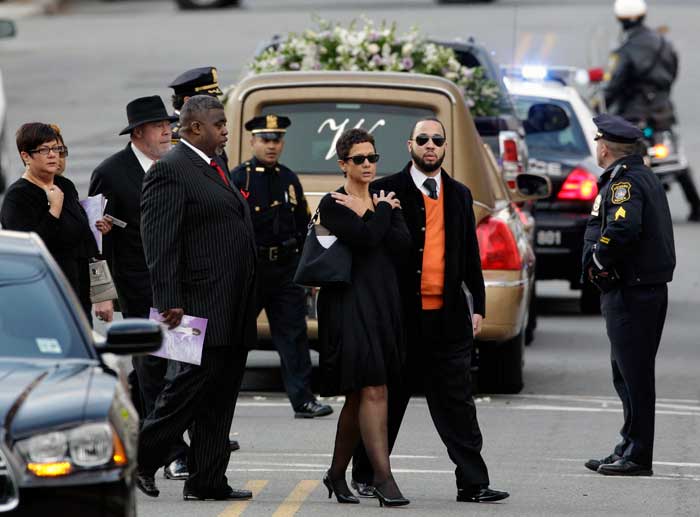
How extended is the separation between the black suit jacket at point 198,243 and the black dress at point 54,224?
0.67m

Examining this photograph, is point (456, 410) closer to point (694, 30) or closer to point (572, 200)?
point (572, 200)

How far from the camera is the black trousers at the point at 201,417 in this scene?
884 centimetres

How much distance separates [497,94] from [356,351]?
21.6 ft

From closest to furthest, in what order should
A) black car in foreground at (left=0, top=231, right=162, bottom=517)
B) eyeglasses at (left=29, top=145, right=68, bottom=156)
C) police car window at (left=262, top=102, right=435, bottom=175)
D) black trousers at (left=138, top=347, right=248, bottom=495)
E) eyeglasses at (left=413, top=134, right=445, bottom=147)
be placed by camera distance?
1. black car in foreground at (left=0, top=231, right=162, bottom=517)
2. black trousers at (left=138, top=347, right=248, bottom=495)
3. eyeglasses at (left=413, top=134, right=445, bottom=147)
4. eyeglasses at (left=29, top=145, right=68, bottom=156)
5. police car window at (left=262, top=102, right=435, bottom=175)

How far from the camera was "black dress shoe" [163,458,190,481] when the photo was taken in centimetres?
966

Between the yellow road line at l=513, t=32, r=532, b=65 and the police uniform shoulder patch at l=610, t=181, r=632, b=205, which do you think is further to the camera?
the yellow road line at l=513, t=32, r=532, b=65

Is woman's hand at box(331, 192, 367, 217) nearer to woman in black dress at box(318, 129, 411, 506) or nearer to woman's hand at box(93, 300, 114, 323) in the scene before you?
woman in black dress at box(318, 129, 411, 506)

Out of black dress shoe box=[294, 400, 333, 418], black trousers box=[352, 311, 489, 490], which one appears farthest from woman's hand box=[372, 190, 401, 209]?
black dress shoe box=[294, 400, 333, 418]

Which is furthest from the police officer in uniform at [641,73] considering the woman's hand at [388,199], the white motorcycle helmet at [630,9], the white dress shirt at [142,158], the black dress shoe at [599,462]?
the woman's hand at [388,199]

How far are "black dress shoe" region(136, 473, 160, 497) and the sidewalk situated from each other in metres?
35.6

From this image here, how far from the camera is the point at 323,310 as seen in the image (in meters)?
8.87

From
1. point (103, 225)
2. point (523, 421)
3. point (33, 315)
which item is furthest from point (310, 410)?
point (33, 315)

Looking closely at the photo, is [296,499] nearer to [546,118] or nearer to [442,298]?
[442,298]

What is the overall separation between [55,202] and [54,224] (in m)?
0.11
